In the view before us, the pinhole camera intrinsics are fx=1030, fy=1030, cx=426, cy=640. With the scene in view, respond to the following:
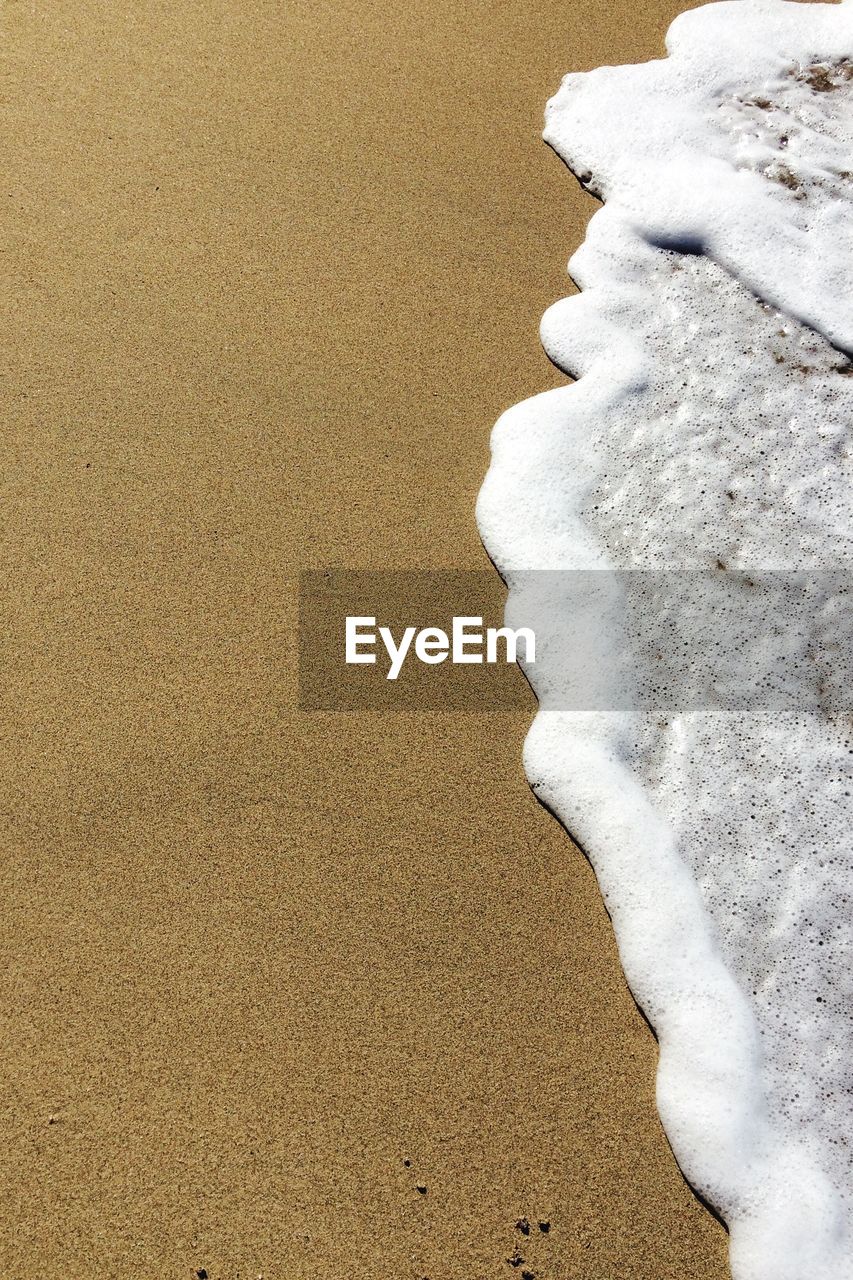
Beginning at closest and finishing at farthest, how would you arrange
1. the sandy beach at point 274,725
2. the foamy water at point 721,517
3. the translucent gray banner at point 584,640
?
the sandy beach at point 274,725
the foamy water at point 721,517
the translucent gray banner at point 584,640

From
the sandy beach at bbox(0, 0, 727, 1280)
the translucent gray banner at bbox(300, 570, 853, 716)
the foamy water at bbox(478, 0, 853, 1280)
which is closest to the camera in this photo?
the sandy beach at bbox(0, 0, 727, 1280)

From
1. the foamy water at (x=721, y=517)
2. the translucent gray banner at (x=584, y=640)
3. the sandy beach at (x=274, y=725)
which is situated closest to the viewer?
the sandy beach at (x=274, y=725)

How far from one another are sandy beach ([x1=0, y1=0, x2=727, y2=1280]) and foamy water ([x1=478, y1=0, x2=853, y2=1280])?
0.10m

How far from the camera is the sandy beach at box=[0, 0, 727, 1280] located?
189 cm

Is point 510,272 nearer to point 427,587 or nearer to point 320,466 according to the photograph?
point 320,466

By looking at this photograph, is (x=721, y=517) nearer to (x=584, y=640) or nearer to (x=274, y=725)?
(x=584, y=640)

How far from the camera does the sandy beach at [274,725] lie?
6.19 ft

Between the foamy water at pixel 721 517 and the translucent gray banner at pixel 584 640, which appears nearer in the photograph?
the foamy water at pixel 721 517

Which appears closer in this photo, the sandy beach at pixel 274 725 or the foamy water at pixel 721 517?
the sandy beach at pixel 274 725

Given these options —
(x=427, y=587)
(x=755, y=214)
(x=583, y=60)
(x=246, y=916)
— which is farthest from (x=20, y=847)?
(x=583, y=60)

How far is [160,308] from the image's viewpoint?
9.03ft

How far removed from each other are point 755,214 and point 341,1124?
2.64 m

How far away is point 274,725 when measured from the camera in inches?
89.1

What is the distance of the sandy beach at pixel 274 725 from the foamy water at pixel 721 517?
98mm
